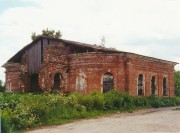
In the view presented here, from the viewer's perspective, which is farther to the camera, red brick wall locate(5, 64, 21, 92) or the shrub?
red brick wall locate(5, 64, 21, 92)

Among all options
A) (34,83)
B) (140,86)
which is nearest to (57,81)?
(34,83)

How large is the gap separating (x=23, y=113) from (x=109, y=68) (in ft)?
40.0

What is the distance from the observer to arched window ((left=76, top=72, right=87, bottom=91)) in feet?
91.2

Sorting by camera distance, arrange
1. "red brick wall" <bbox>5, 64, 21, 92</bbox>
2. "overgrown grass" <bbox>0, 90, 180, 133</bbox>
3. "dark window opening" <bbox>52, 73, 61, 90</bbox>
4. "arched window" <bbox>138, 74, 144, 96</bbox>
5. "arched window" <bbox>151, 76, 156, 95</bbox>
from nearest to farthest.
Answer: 1. "overgrown grass" <bbox>0, 90, 180, 133</bbox>
2. "dark window opening" <bbox>52, 73, 61, 90</bbox>
3. "arched window" <bbox>138, 74, 144, 96</bbox>
4. "arched window" <bbox>151, 76, 156, 95</bbox>
5. "red brick wall" <bbox>5, 64, 21, 92</bbox>

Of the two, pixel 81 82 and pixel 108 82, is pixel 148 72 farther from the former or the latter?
pixel 81 82

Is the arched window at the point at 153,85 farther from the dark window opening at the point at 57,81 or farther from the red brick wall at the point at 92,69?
the dark window opening at the point at 57,81

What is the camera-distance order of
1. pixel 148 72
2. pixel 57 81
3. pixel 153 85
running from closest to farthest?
1. pixel 57 81
2. pixel 148 72
3. pixel 153 85

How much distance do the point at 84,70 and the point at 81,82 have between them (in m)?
1.02

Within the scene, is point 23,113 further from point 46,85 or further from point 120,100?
point 46,85

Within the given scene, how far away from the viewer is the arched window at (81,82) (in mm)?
27812

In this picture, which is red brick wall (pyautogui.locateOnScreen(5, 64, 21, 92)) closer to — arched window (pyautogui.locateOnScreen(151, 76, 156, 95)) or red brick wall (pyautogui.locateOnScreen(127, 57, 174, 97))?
red brick wall (pyautogui.locateOnScreen(127, 57, 174, 97))

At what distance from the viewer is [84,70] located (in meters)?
27.8

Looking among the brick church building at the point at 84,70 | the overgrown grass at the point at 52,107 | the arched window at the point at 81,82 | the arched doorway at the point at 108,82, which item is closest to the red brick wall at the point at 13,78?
the brick church building at the point at 84,70

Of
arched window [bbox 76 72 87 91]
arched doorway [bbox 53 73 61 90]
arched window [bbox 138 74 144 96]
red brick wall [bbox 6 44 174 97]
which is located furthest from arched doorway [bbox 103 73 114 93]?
arched doorway [bbox 53 73 61 90]
